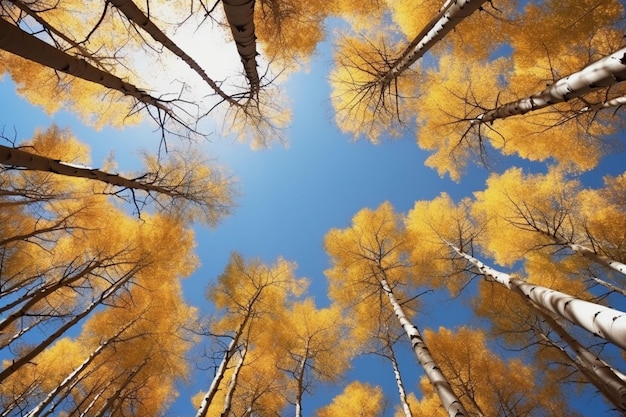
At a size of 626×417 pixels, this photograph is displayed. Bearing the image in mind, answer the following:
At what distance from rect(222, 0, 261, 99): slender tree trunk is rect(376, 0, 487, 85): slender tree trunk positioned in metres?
2.22

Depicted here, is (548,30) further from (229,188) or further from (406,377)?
(406,377)

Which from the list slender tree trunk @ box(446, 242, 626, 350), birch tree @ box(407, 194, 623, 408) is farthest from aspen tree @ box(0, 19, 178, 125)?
birch tree @ box(407, 194, 623, 408)

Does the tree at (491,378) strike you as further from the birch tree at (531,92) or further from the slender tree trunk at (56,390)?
the slender tree trunk at (56,390)

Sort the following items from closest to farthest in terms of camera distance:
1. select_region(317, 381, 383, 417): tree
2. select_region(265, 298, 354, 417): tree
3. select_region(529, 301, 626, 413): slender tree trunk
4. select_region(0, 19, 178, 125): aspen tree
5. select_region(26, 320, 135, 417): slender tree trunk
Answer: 1. select_region(0, 19, 178, 125): aspen tree
2. select_region(529, 301, 626, 413): slender tree trunk
3. select_region(26, 320, 135, 417): slender tree trunk
4. select_region(265, 298, 354, 417): tree
5. select_region(317, 381, 383, 417): tree

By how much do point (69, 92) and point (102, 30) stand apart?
6.01 ft

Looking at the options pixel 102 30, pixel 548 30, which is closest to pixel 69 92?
pixel 102 30

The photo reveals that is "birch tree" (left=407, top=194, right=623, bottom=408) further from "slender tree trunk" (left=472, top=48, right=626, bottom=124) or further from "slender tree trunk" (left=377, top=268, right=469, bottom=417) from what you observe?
"slender tree trunk" (left=472, top=48, right=626, bottom=124)

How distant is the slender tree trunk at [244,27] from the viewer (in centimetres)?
353

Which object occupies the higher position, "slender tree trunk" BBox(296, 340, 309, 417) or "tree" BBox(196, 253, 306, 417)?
"tree" BBox(196, 253, 306, 417)

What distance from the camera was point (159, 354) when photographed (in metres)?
9.21

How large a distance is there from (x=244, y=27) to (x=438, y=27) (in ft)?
8.94

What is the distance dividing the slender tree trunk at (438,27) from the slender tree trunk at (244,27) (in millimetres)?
2217

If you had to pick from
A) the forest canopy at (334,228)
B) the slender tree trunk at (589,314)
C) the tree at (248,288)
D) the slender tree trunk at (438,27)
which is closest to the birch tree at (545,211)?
the forest canopy at (334,228)

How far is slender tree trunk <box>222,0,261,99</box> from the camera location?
11.6ft
